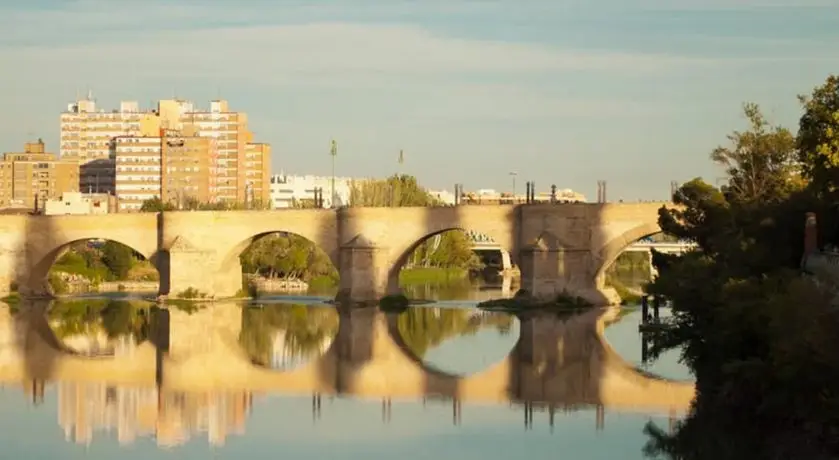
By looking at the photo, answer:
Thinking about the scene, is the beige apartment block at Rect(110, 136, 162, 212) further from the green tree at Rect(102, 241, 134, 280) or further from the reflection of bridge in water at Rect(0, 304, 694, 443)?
the reflection of bridge in water at Rect(0, 304, 694, 443)

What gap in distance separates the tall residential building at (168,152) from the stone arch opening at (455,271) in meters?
28.6

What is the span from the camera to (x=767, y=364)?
2442cm

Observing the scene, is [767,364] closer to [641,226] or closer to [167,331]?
[167,331]

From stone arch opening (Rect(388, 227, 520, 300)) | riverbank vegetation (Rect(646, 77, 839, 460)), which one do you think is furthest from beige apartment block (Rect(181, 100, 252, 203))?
riverbank vegetation (Rect(646, 77, 839, 460))

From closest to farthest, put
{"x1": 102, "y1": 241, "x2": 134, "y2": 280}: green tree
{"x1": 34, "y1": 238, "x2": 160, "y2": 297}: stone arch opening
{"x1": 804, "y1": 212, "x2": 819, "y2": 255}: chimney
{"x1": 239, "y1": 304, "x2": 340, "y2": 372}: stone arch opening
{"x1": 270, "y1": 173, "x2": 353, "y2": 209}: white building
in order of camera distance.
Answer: {"x1": 804, "y1": 212, "x2": 819, "y2": 255}: chimney < {"x1": 239, "y1": 304, "x2": 340, "y2": 372}: stone arch opening < {"x1": 34, "y1": 238, "x2": 160, "y2": 297}: stone arch opening < {"x1": 102, "y1": 241, "x2": 134, "y2": 280}: green tree < {"x1": 270, "y1": 173, "x2": 353, "y2": 209}: white building

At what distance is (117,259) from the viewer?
81938mm

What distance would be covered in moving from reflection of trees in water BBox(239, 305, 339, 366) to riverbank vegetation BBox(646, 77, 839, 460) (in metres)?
9.74

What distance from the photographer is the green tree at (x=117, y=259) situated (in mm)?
81938

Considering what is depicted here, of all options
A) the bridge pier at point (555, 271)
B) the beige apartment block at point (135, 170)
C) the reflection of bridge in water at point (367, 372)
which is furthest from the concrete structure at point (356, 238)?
the beige apartment block at point (135, 170)

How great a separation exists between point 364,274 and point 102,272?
27.0 meters

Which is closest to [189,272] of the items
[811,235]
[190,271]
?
[190,271]

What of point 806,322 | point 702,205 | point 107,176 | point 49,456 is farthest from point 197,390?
point 107,176

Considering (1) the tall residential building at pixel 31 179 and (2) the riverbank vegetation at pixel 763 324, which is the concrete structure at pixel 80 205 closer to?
(1) the tall residential building at pixel 31 179

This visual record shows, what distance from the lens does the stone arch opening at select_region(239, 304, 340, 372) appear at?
40125 millimetres
